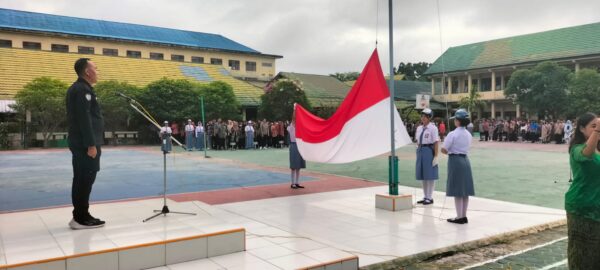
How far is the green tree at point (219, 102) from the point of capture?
31.8 meters

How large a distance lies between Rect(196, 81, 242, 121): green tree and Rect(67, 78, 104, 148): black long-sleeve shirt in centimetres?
2646

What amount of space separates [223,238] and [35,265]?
6.02ft

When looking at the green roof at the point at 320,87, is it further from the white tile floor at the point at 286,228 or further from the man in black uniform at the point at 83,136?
the man in black uniform at the point at 83,136

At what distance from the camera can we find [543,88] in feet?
121

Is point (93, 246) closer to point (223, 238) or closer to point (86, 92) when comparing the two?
point (223, 238)

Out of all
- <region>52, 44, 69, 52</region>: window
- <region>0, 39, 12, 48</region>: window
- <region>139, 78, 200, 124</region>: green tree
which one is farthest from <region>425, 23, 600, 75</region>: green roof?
<region>0, 39, 12, 48</region>: window

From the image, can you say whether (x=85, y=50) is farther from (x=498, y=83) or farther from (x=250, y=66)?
(x=498, y=83)

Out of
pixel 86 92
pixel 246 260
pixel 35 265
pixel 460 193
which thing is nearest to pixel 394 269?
pixel 246 260

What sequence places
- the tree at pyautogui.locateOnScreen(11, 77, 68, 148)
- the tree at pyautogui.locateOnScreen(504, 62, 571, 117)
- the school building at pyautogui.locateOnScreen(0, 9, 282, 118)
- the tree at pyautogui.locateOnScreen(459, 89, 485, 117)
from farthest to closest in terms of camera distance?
the tree at pyautogui.locateOnScreen(459, 89, 485, 117) → the tree at pyautogui.locateOnScreen(504, 62, 571, 117) → the school building at pyautogui.locateOnScreen(0, 9, 282, 118) → the tree at pyautogui.locateOnScreen(11, 77, 68, 148)

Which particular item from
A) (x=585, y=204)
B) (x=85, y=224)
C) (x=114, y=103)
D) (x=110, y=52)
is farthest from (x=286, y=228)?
(x=110, y=52)

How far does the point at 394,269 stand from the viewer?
5090 millimetres

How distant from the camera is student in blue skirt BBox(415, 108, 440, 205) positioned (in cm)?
828

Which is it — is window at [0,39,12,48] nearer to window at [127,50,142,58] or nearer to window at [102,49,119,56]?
window at [102,49,119,56]

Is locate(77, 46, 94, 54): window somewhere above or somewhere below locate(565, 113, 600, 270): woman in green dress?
above
